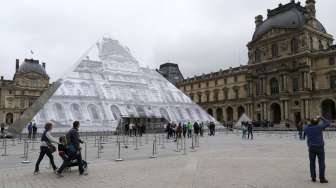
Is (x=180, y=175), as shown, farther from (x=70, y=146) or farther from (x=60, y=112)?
(x=60, y=112)

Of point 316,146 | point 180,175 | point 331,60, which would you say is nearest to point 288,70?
point 331,60

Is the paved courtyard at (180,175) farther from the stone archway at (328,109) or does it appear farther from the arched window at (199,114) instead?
the stone archway at (328,109)

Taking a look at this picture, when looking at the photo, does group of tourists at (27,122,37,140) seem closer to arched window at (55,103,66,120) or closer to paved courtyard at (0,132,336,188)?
arched window at (55,103,66,120)

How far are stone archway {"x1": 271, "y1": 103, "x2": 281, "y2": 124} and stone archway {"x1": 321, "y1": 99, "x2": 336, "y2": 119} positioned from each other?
7.05m

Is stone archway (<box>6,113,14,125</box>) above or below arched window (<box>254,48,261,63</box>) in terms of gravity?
below

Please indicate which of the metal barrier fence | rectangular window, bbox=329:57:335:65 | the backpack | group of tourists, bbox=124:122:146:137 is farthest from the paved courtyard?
rectangular window, bbox=329:57:335:65

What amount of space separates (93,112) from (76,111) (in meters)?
1.47

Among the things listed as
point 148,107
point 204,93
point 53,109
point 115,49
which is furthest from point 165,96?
point 204,93

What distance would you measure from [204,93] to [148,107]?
1574 inches

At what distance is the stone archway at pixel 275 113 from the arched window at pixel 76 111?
36.0 m

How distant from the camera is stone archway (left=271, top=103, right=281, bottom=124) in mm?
53866

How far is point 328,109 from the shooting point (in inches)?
1930

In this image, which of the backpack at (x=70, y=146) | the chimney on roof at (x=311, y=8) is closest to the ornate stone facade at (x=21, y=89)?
the chimney on roof at (x=311, y=8)

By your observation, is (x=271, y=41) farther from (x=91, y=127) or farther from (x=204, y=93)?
(x=91, y=127)
